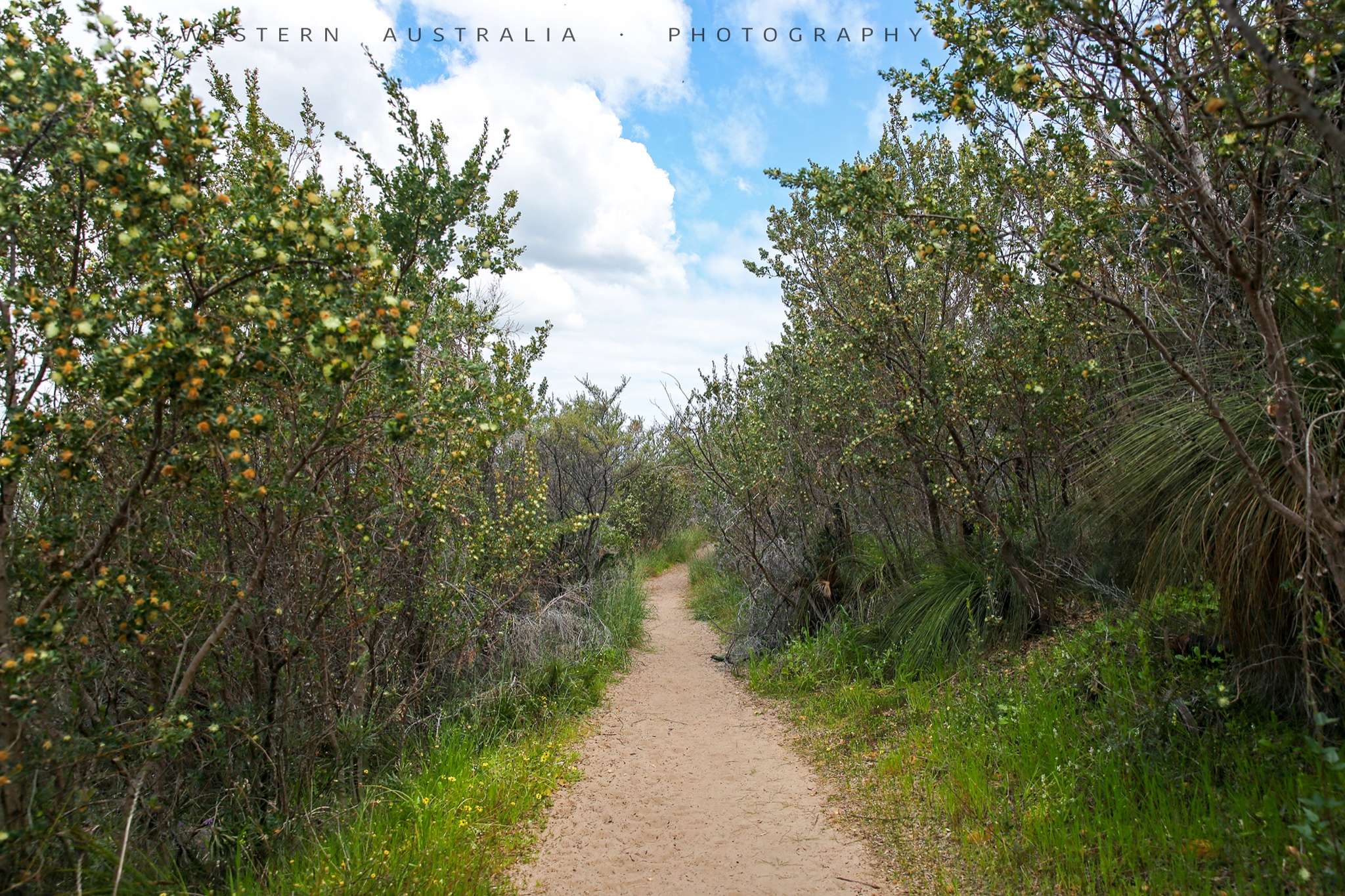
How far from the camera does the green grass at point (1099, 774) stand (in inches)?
107

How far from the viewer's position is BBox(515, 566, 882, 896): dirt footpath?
3.52 meters

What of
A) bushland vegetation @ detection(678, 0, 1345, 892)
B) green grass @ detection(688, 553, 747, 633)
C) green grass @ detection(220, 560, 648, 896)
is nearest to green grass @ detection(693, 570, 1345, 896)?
bushland vegetation @ detection(678, 0, 1345, 892)

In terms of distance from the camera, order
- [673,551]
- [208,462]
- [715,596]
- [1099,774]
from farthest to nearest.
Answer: [673,551] → [715,596] → [1099,774] → [208,462]

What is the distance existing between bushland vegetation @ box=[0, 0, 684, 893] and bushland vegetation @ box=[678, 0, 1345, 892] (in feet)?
7.01

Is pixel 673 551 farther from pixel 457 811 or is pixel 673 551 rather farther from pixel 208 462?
pixel 208 462

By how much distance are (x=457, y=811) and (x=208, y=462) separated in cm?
219

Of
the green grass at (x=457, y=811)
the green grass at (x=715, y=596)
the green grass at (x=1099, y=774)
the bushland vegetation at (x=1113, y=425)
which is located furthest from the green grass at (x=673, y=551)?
the green grass at (x=1099, y=774)

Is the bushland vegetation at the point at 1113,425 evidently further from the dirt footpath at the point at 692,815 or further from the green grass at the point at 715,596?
the green grass at the point at 715,596

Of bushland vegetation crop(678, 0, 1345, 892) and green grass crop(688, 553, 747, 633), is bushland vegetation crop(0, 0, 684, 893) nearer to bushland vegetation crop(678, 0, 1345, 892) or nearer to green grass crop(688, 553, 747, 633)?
bushland vegetation crop(678, 0, 1345, 892)

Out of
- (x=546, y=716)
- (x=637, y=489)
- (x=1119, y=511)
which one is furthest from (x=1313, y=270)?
(x=637, y=489)

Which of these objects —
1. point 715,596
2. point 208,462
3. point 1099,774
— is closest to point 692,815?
point 1099,774

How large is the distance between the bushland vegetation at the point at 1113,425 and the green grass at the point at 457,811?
2.13 metres

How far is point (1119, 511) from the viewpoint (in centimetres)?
391

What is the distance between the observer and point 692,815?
4273mm
